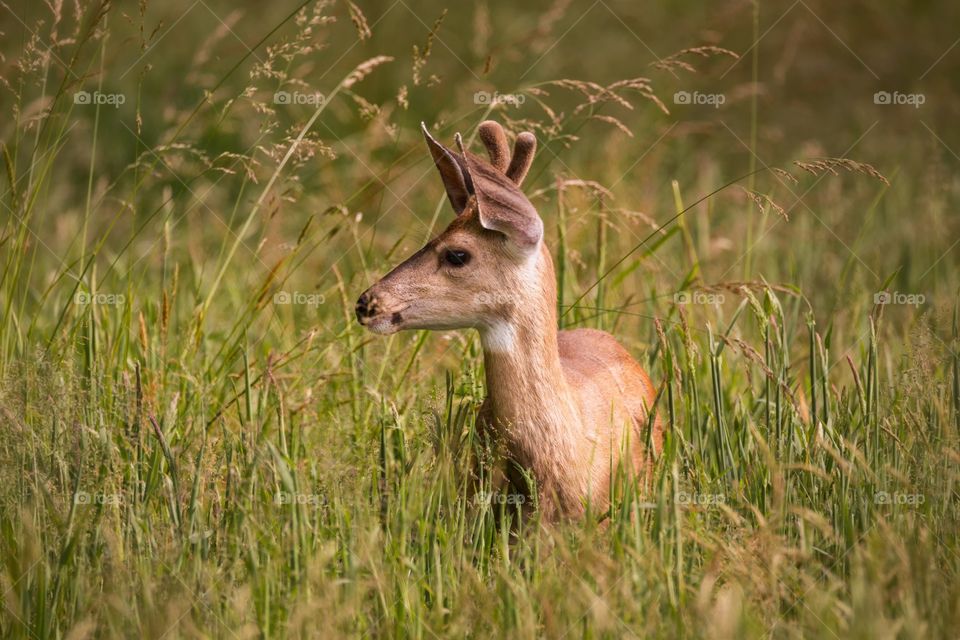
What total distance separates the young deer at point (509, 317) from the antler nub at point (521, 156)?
218 mm

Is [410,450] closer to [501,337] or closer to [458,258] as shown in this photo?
[501,337]

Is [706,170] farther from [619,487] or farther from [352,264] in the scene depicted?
[619,487]

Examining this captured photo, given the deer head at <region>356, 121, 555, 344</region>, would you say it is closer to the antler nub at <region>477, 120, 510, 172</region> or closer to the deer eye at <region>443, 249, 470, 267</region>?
the deer eye at <region>443, 249, 470, 267</region>

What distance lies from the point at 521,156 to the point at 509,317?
0.60 m

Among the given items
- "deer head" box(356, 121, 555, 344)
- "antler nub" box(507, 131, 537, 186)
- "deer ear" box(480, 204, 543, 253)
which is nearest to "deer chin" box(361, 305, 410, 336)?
"deer head" box(356, 121, 555, 344)

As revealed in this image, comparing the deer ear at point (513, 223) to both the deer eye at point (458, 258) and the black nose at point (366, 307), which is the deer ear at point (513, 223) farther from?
the black nose at point (366, 307)

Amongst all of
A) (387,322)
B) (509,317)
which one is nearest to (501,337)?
(509,317)

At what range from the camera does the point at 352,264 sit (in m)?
6.36

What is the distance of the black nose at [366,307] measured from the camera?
12.8 ft

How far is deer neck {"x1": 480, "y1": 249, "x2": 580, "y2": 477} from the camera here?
399cm

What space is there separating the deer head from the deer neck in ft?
0.06

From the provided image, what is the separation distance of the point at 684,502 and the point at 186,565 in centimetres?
135

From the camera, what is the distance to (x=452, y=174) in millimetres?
4203

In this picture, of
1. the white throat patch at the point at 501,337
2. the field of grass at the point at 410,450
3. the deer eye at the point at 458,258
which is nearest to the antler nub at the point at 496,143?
the field of grass at the point at 410,450
